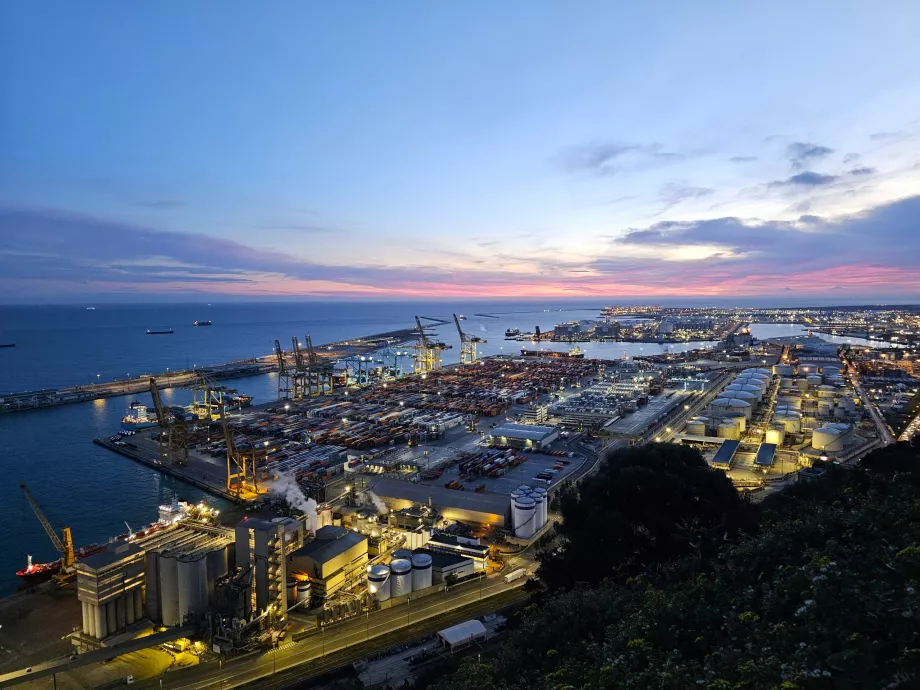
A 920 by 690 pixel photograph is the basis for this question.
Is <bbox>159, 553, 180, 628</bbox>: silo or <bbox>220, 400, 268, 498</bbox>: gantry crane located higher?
<bbox>159, 553, 180, 628</bbox>: silo

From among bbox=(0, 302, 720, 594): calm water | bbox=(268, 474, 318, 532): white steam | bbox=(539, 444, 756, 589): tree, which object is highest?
bbox=(539, 444, 756, 589): tree

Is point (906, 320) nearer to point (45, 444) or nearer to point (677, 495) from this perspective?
point (677, 495)

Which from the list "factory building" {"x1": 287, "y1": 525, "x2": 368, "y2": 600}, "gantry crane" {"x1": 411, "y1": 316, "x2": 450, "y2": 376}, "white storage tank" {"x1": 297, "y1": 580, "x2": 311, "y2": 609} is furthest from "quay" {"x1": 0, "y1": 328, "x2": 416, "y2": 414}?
"white storage tank" {"x1": 297, "y1": 580, "x2": 311, "y2": 609}

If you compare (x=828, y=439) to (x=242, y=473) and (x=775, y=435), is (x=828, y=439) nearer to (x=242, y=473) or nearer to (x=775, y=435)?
(x=775, y=435)

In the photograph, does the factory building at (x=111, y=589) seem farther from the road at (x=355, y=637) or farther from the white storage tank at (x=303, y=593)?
the white storage tank at (x=303, y=593)

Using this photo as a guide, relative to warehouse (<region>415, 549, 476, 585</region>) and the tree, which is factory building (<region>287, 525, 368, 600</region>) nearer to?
warehouse (<region>415, 549, 476, 585</region>)

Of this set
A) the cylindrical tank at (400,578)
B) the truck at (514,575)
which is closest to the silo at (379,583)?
the cylindrical tank at (400,578)
